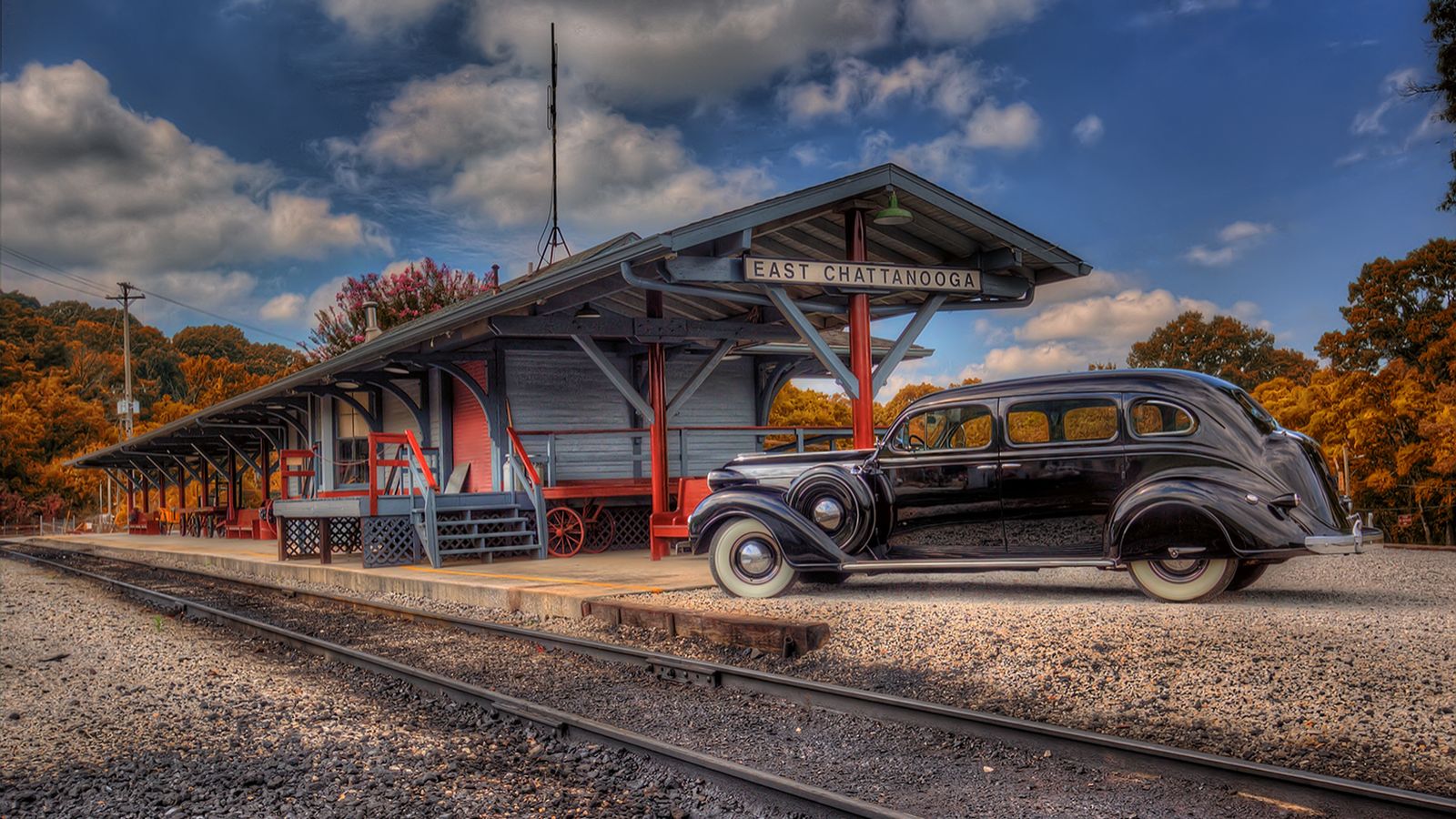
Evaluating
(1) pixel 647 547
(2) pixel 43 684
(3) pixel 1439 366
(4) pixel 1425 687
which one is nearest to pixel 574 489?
(1) pixel 647 547

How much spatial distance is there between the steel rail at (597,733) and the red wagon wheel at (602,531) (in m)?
7.37

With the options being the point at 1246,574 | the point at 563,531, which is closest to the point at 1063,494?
the point at 1246,574

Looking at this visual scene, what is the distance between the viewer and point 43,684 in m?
7.83

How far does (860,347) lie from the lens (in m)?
12.6

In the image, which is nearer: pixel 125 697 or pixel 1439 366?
pixel 125 697

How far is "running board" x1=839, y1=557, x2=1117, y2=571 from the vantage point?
781cm

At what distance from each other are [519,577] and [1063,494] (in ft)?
21.8

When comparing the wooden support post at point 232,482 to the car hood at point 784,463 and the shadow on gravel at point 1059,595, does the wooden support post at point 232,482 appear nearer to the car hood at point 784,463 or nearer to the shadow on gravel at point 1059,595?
the car hood at point 784,463

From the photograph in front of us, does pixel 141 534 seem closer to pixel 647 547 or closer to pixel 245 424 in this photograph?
pixel 245 424

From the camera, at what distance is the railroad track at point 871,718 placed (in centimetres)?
414

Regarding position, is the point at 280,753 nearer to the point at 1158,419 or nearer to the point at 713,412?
the point at 1158,419

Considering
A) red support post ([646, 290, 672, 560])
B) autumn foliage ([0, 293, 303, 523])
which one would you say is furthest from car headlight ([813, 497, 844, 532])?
autumn foliage ([0, 293, 303, 523])

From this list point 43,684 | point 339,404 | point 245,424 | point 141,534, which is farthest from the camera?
point 141,534

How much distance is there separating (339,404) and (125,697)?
54.6 ft
